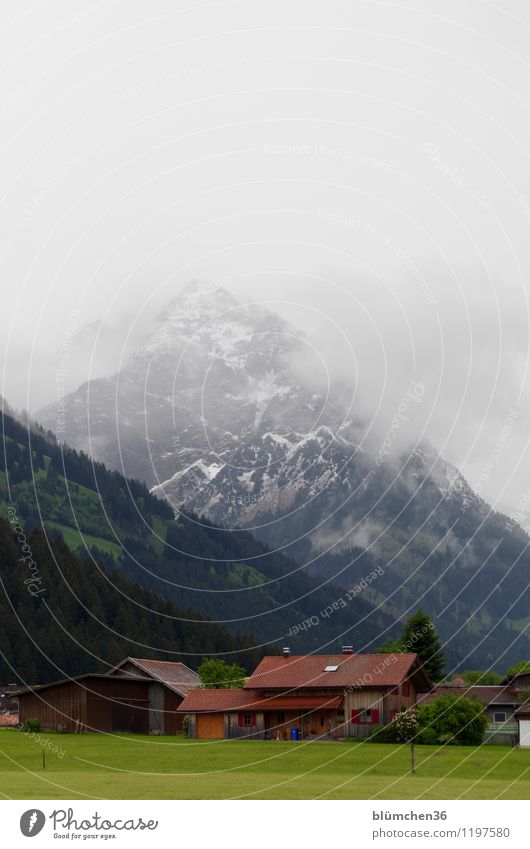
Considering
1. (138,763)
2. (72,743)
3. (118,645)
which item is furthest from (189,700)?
(118,645)

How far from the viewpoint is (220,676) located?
346ft

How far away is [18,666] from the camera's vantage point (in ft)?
457

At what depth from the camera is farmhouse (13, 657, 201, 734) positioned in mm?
87625

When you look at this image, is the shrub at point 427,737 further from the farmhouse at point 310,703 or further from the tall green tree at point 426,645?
the tall green tree at point 426,645

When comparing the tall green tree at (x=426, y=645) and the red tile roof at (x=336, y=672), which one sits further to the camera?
the tall green tree at (x=426, y=645)

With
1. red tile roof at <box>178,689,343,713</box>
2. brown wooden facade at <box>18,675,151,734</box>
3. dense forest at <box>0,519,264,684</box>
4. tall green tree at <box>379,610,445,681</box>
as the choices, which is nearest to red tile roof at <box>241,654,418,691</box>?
red tile roof at <box>178,689,343,713</box>

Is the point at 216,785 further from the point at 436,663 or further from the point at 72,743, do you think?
the point at 436,663

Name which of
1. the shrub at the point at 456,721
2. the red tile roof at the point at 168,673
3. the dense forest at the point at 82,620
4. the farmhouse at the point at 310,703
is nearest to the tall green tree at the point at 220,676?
the red tile roof at the point at 168,673

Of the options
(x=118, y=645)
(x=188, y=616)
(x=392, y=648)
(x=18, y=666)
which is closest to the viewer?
(x=392, y=648)

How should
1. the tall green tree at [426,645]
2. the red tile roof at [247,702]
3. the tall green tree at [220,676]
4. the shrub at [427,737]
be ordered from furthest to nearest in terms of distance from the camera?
the tall green tree at [426,645], the tall green tree at [220,676], the red tile roof at [247,702], the shrub at [427,737]

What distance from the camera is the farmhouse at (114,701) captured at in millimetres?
87625

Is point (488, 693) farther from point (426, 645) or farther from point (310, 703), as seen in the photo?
point (310, 703)
